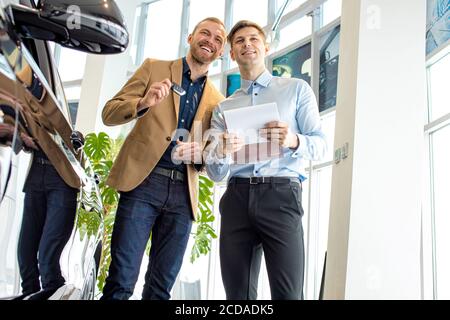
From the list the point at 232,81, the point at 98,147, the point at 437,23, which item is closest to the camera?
the point at 437,23

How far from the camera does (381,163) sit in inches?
131

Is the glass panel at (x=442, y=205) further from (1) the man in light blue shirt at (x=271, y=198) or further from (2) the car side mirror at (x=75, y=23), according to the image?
(2) the car side mirror at (x=75, y=23)

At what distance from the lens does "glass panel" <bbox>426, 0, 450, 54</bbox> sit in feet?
14.1

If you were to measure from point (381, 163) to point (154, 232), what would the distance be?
6.25ft

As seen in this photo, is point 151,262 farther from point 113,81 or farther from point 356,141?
point 113,81

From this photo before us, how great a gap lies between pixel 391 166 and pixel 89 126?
474cm

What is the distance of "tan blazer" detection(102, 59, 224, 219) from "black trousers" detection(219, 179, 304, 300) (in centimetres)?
26

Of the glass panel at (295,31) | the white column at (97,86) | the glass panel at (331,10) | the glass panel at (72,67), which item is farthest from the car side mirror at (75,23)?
the glass panel at (72,67)

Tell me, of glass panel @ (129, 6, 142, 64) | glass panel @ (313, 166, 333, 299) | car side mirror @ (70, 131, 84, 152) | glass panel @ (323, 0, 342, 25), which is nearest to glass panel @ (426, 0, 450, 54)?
glass panel @ (323, 0, 342, 25)

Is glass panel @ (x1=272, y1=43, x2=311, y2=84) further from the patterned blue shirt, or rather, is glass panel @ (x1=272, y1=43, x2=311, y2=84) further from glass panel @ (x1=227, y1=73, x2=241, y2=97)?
the patterned blue shirt

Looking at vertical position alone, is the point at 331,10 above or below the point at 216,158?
above

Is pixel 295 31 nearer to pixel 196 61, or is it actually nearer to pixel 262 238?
pixel 196 61

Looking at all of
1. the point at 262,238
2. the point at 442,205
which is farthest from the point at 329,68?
the point at 262,238
